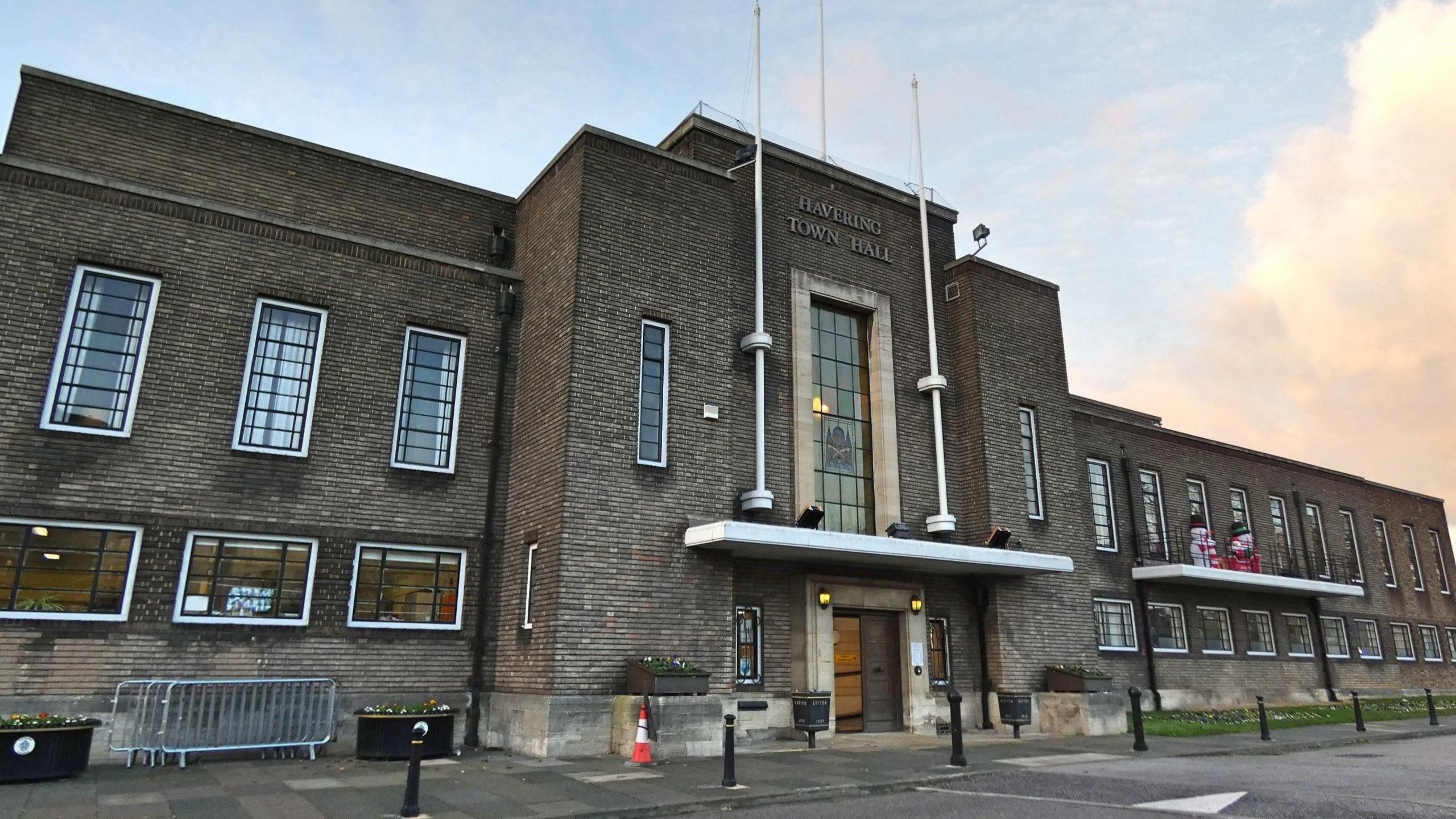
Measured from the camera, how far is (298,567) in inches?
554

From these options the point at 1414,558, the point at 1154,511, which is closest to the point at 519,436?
the point at 1154,511

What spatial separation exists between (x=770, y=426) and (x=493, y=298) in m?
5.71

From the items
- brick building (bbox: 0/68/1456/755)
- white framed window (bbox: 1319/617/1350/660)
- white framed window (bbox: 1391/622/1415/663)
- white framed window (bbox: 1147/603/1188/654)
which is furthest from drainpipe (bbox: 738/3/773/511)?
white framed window (bbox: 1391/622/1415/663)

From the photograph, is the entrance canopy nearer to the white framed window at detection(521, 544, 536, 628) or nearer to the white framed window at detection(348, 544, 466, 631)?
the white framed window at detection(521, 544, 536, 628)

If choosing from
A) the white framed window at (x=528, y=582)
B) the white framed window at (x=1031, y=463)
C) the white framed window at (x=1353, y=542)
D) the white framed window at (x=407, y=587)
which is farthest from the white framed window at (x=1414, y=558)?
the white framed window at (x=407, y=587)

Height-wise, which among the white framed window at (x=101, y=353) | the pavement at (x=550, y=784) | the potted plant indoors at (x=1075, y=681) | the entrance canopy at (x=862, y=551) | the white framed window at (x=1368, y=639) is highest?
the white framed window at (x=101, y=353)

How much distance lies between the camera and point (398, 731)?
495 inches

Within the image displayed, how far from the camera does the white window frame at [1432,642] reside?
110 feet

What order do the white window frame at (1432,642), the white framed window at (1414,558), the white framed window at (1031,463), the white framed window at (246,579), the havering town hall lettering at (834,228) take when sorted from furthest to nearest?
the white framed window at (1414,558) → the white window frame at (1432,642) → the white framed window at (1031,463) → the havering town hall lettering at (834,228) → the white framed window at (246,579)

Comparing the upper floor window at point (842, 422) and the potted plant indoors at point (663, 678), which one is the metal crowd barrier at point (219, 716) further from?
the upper floor window at point (842, 422)

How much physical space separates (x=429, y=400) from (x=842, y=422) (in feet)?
26.6

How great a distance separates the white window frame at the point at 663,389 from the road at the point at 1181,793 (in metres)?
6.59

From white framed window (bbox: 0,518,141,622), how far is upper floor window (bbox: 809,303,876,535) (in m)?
11.4

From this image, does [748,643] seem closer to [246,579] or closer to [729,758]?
[729,758]
